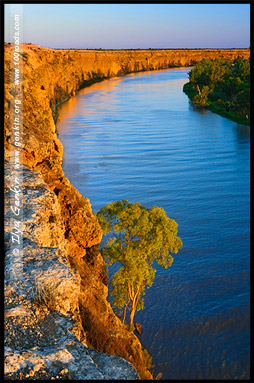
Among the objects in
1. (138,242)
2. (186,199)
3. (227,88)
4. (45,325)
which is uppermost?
(227,88)

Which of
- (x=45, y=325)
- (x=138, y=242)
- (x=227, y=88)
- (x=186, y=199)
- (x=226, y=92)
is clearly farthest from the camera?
(x=226, y=92)

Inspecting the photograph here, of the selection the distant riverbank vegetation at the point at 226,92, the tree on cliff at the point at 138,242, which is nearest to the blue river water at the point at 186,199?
the distant riverbank vegetation at the point at 226,92

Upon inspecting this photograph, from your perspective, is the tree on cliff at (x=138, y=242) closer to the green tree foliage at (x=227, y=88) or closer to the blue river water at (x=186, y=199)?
the blue river water at (x=186, y=199)

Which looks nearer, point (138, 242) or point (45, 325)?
point (45, 325)

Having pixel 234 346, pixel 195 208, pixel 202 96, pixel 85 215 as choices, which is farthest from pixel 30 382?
pixel 202 96

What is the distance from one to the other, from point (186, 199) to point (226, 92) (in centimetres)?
6376

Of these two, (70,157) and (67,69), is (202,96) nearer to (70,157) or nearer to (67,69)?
(67,69)

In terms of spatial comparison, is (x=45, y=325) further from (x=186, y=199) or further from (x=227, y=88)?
(x=227, y=88)

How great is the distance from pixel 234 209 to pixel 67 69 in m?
96.6

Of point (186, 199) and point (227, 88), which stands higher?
point (227, 88)

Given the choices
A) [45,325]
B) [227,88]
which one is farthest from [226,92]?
[45,325]

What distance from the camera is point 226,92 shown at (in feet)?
322

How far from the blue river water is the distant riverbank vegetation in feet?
14.1

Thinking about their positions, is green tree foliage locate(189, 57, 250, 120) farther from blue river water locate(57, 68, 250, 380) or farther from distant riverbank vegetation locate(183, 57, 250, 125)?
blue river water locate(57, 68, 250, 380)
